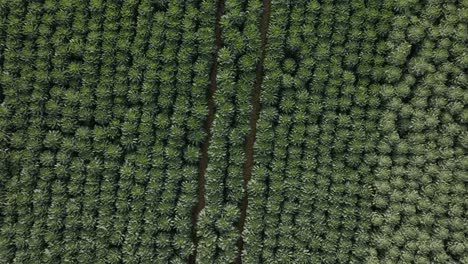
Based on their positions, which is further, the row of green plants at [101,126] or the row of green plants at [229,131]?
the row of green plants at [229,131]

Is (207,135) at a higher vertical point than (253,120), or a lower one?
lower

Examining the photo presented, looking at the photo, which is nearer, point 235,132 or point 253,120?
point 235,132

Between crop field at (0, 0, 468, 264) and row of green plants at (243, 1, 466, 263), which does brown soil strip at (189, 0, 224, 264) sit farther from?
row of green plants at (243, 1, 466, 263)

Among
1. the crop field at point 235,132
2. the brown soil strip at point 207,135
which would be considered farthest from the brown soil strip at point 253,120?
the brown soil strip at point 207,135

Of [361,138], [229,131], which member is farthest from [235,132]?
[361,138]

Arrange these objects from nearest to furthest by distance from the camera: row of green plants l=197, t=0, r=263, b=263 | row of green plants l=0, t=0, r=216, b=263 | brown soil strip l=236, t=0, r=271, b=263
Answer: row of green plants l=0, t=0, r=216, b=263, row of green plants l=197, t=0, r=263, b=263, brown soil strip l=236, t=0, r=271, b=263

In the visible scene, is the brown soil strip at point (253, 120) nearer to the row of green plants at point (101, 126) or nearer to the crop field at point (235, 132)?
the crop field at point (235, 132)

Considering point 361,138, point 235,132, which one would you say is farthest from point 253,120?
point 361,138

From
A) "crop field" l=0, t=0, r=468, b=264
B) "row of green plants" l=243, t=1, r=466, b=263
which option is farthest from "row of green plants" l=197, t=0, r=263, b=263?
"row of green plants" l=243, t=1, r=466, b=263

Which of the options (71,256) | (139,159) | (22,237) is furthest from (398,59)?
(22,237)

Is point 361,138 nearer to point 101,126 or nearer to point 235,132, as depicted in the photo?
point 235,132
